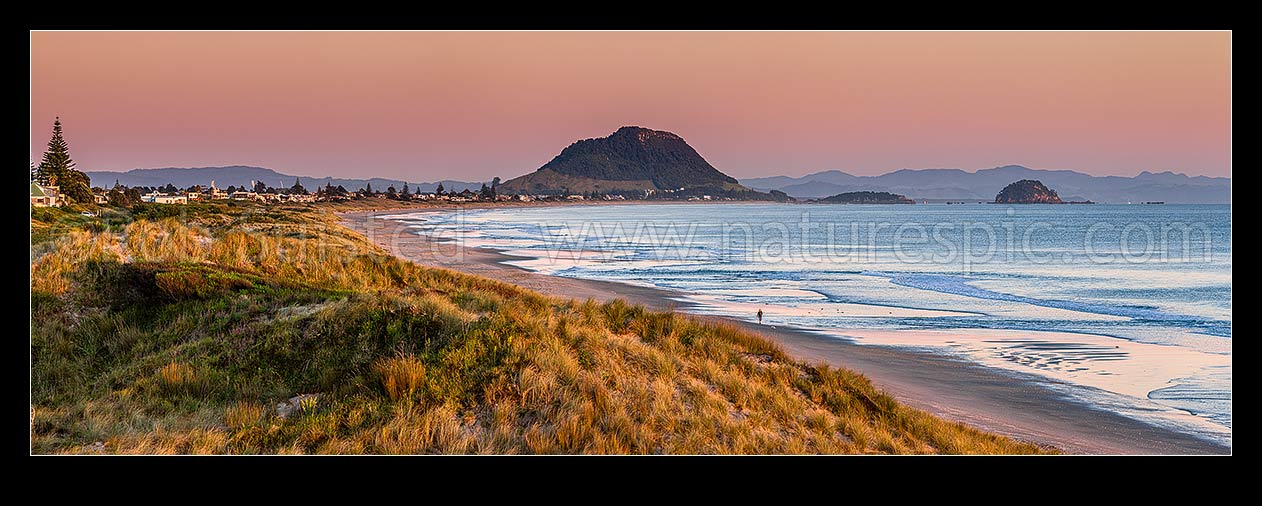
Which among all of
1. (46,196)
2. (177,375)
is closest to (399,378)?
(177,375)

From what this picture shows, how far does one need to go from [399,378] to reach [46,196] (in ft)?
115

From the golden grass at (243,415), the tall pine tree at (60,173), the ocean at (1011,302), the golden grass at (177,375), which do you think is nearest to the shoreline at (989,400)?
the ocean at (1011,302)

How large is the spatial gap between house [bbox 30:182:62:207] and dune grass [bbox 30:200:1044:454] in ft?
78.3

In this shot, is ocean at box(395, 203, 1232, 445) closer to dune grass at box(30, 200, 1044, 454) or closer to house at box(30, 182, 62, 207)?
dune grass at box(30, 200, 1044, 454)

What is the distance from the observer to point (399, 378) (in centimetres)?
793

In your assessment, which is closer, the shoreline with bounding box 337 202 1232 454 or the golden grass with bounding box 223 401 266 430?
the golden grass with bounding box 223 401 266 430

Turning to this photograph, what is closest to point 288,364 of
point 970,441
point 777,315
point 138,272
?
point 138,272

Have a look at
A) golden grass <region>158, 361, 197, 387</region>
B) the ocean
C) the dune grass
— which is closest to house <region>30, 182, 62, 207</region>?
the ocean

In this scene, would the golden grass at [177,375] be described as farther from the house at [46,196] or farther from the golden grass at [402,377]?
the house at [46,196]

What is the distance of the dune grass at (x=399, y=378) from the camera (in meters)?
7.28

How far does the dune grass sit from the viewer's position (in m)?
7.28

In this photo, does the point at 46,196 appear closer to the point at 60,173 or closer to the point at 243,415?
the point at 60,173

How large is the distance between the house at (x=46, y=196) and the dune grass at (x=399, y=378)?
2387cm

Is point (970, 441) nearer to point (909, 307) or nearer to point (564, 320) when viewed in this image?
point (564, 320)
